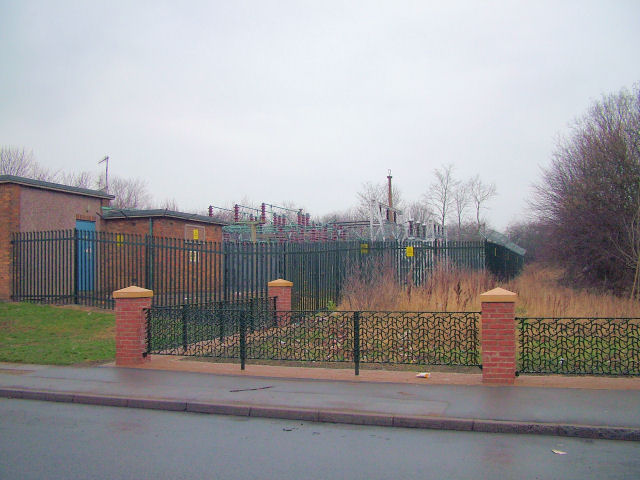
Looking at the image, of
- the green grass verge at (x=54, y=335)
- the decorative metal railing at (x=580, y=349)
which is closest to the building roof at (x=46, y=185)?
the green grass verge at (x=54, y=335)

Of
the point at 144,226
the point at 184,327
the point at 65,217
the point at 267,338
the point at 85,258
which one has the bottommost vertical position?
the point at 267,338

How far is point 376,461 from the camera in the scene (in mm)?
5676

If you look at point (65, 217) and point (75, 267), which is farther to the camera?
point (65, 217)

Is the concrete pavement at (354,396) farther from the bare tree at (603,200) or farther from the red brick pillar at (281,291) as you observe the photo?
the bare tree at (603,200)

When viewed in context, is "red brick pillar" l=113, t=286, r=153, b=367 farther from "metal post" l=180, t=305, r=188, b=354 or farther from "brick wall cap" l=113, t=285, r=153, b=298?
"metal post" l=180, t=305, r=188, b=354

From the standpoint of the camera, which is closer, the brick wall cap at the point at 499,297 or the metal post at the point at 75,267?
the brick wall cap at the point at 499,297

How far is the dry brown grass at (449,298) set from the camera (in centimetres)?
1352

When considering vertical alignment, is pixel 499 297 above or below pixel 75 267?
below

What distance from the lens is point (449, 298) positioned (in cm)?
1370

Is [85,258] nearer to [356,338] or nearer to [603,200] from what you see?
[356,338]

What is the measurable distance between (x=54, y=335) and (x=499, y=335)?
392 inches

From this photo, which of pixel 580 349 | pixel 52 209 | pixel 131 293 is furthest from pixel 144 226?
pixel 580 349

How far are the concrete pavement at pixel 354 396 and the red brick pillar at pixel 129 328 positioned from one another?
1.23ft

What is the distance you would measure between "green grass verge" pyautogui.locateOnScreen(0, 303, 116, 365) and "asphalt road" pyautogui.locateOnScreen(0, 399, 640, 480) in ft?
12.9
